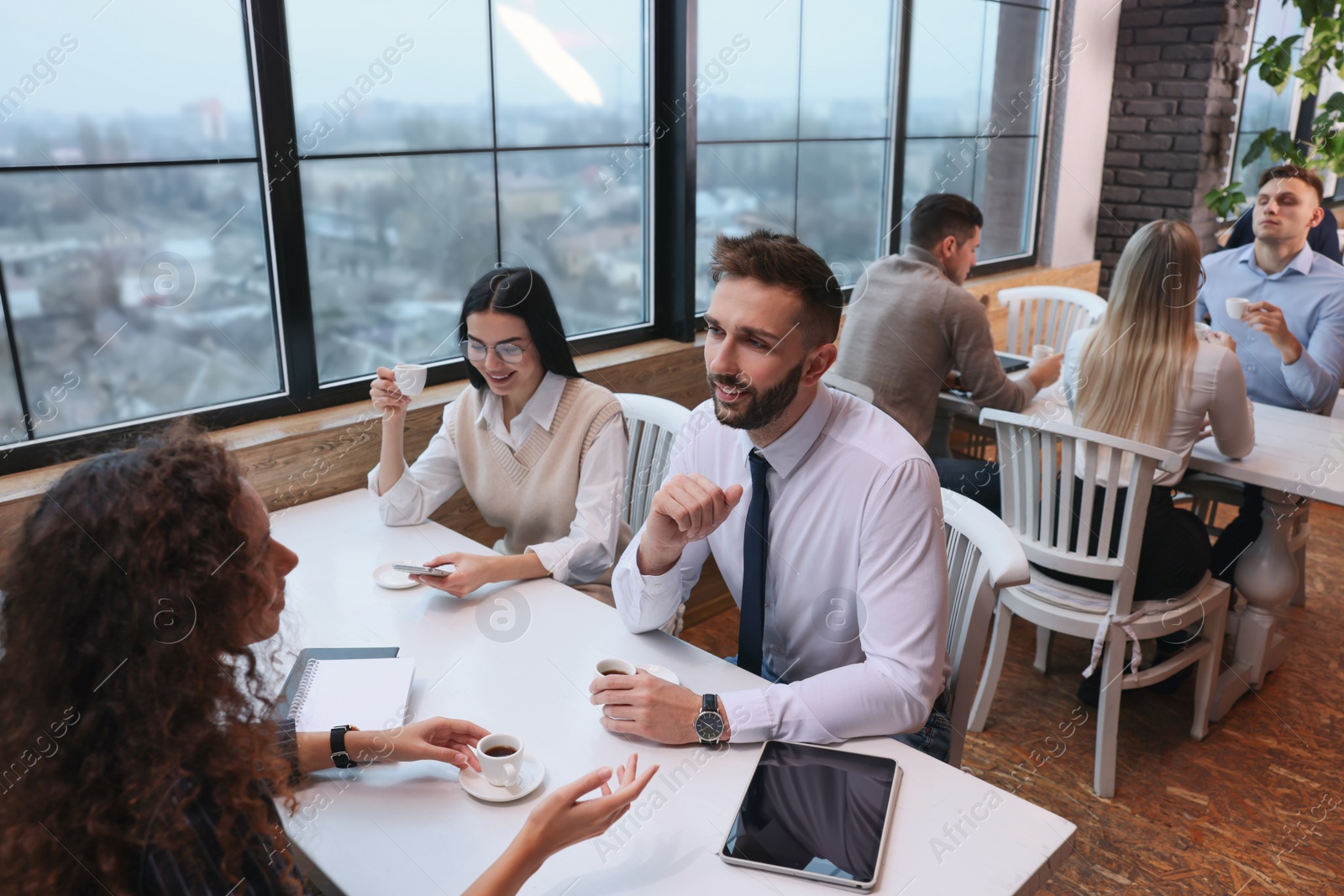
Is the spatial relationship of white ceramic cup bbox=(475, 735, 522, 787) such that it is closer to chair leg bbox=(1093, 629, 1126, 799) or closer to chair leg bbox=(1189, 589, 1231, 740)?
chair leg bbox=(1093, 629, 1126, 799)

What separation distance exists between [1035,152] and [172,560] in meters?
4.75

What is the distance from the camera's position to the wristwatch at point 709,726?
50.7 inches

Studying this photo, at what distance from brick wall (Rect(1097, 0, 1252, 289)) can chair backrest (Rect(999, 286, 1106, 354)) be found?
4.54 feet

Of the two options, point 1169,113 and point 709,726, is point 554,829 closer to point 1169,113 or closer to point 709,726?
point 709,726

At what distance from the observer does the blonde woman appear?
237 centimetres

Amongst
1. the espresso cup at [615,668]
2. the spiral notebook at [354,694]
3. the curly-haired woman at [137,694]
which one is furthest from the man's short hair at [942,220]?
the curly-haired woman at [137,694]

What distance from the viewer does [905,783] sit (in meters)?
1.22

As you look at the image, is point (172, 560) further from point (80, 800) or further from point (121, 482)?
point (80, 800)

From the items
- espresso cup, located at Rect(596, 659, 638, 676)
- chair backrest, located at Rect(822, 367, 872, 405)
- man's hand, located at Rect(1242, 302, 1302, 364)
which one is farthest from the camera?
man's hand, located at Rect(1242, 302, 1302, 364)

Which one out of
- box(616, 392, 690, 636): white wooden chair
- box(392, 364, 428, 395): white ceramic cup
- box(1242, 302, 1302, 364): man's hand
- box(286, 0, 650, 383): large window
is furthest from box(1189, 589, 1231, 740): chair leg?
box(392, 364, 428, 395): white ceramic cup

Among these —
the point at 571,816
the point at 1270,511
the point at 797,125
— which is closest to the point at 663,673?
the point at 571,816

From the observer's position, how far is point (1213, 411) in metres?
2.39

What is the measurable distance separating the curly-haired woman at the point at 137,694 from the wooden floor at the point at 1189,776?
1.68 m

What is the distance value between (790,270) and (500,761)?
844 mm
